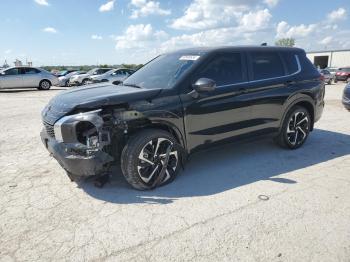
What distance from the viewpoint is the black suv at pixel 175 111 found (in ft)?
12.2

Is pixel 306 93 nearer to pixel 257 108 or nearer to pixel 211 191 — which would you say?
pixel 257 108

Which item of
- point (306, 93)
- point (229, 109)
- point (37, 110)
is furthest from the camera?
point (37, 110)

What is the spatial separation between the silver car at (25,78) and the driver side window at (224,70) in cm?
1861

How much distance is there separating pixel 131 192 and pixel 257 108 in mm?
2445

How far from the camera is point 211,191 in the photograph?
13.2 ft

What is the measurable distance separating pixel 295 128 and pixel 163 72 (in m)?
2.73

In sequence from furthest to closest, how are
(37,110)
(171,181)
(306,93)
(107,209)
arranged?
(37,110) → (306,93) → (171,181) → (107,209)

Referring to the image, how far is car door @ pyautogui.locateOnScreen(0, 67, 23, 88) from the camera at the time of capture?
19625 mm

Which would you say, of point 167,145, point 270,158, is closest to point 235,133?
point 270,158

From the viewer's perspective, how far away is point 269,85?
5.20 meters

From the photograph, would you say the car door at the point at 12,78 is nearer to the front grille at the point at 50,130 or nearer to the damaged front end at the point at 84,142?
the front grille at the point at 50,130

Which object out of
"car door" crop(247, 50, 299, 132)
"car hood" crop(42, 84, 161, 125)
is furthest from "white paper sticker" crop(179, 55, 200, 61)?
"car door" crop(247, 50, 299, 132)

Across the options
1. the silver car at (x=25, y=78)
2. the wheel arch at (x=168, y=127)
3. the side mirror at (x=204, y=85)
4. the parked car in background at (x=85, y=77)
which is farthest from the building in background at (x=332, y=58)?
the wheel arch at (x=168, y=127)

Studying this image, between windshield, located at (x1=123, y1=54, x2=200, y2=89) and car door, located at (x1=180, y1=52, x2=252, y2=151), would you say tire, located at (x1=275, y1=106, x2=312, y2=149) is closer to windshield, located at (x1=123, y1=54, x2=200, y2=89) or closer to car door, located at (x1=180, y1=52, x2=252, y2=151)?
car door, located at (x1=180, y1=52, x2=252, y2=151)
